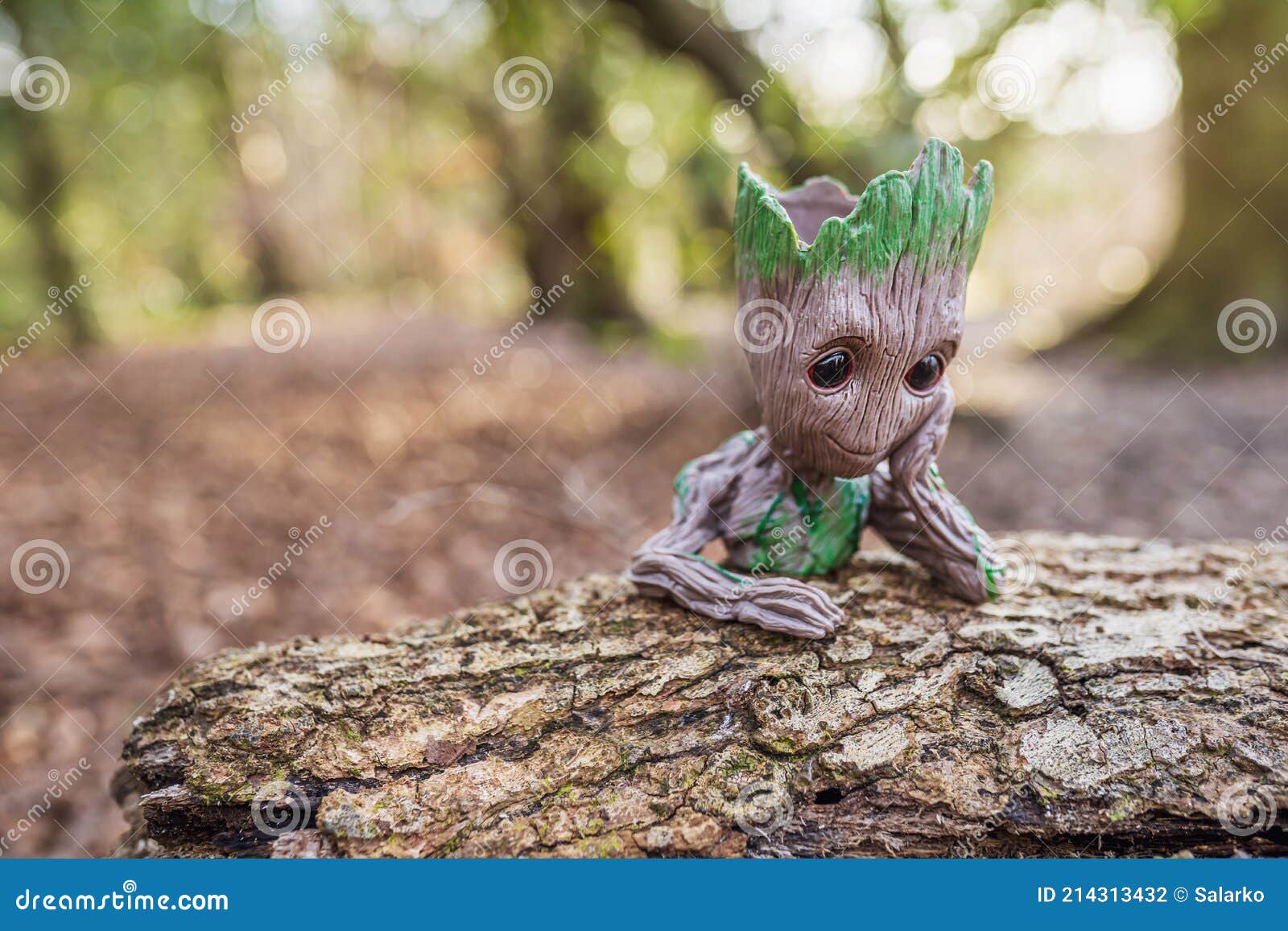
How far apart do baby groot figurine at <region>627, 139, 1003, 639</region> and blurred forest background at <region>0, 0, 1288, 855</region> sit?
106 cm

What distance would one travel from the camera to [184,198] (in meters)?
13.3

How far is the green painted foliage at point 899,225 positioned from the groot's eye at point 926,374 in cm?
25

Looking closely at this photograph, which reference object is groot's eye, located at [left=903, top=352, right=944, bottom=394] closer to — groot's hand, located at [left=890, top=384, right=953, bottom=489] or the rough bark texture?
groot's hand, located at [left=890, top=384, right=953, bottom=489]

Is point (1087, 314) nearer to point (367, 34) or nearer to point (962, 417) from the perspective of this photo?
point (962, 417)

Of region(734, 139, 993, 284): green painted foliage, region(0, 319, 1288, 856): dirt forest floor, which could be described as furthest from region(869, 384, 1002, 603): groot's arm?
region(0, 319, 1288, 856): dirt forest floor

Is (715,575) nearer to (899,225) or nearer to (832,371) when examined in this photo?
(832,371)

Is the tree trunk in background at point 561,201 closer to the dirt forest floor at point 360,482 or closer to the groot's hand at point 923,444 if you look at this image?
the dirt forest floor at point 360,482

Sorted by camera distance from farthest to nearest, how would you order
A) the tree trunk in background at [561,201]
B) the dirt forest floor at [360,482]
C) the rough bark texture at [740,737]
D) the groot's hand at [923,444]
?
1. the tree trunk in background at [561,201]
2. the dirt forest floor at [360,482]
3. the groot's hand at [923,444]
4. the rough bark texture at [740,737]

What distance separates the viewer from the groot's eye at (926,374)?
2096mm

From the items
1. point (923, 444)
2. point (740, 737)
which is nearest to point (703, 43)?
point (923, 444)

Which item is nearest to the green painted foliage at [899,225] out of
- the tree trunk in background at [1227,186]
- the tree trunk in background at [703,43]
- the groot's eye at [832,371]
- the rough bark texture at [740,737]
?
the groot's eye at [832,371]

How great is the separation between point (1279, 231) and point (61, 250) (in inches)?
395

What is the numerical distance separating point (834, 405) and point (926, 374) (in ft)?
0.93

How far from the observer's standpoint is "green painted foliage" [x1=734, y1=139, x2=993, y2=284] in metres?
1.89
